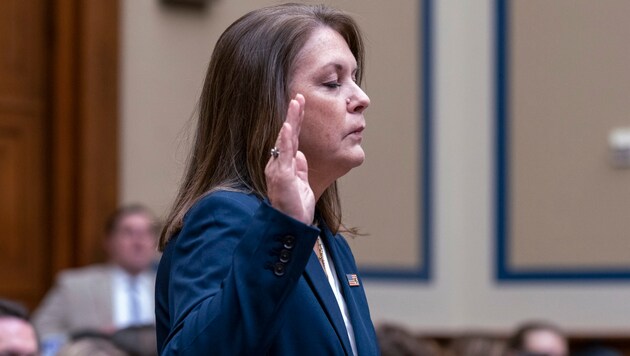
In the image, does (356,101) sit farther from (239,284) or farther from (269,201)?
(239,284)

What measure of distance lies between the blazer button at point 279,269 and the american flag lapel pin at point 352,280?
1.29ft

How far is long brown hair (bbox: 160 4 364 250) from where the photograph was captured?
6.81ft

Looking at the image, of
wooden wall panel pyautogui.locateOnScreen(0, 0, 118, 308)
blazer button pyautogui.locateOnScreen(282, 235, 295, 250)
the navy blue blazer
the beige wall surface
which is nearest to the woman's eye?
the navy blue blazer

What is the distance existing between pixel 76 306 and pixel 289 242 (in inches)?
182

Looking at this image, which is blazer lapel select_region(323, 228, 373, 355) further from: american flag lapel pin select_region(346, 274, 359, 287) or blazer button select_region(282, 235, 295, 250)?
blazer button select_region(282, 235, 295, 250)

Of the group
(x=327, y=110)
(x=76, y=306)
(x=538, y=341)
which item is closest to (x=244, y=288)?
(x=327, y=110)

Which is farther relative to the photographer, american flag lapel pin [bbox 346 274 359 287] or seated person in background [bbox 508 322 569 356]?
seated person in background [bbox 508 322 569 356]

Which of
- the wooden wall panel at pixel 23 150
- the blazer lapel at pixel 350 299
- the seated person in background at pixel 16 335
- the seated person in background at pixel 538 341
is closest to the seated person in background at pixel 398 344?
the seated person in background at pixel 538 341

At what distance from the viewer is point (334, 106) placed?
6.81 ft

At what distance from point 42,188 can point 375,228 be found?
1.97 meters

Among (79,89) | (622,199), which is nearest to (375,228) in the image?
(622,199)

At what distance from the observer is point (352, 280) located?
226cm

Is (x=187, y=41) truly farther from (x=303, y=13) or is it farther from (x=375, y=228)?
(x=303, y=13)

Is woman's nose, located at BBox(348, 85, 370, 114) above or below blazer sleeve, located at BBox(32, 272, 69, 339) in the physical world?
above
